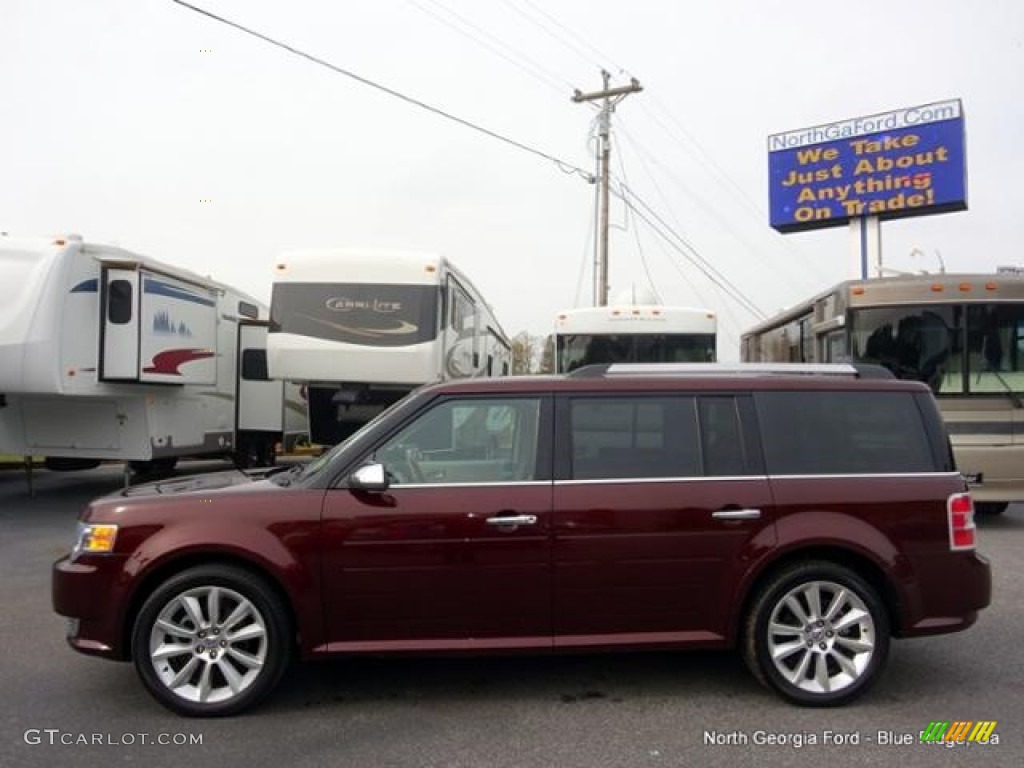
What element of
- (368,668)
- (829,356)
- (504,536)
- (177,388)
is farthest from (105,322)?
(829,356)

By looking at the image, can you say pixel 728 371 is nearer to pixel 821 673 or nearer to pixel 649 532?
pixel 649 532

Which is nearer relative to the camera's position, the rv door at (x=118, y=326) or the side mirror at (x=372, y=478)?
the side mirror at (x=372, y=478)

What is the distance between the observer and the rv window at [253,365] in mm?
14586

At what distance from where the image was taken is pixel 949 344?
9961mm

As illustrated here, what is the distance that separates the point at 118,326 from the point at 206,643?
754 centimetres

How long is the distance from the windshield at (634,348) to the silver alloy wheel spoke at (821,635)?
383 inches

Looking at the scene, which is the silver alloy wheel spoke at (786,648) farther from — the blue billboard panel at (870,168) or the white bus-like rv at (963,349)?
the blue billboard panel at (870,168)

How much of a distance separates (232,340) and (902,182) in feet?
61.5

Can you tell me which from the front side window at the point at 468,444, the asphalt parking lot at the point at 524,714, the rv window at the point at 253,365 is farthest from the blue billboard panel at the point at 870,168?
the front side window at the point at 468,444

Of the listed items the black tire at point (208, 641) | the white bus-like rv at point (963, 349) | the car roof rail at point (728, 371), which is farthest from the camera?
the white bus-like rv at point (963, 349)

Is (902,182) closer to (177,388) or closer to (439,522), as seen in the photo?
(177,388)

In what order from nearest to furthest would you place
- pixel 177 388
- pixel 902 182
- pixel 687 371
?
pixel 687 371
pixel 177 388
pixel 902 182

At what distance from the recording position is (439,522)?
4.48 meters

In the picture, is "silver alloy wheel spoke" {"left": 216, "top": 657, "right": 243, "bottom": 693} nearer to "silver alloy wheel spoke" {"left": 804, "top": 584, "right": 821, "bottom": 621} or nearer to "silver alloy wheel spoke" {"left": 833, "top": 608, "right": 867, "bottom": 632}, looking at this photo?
Result: "silver alloy wheel spoke" {"left": 804, "top": 584, "right": 821, "bottom": 621}
